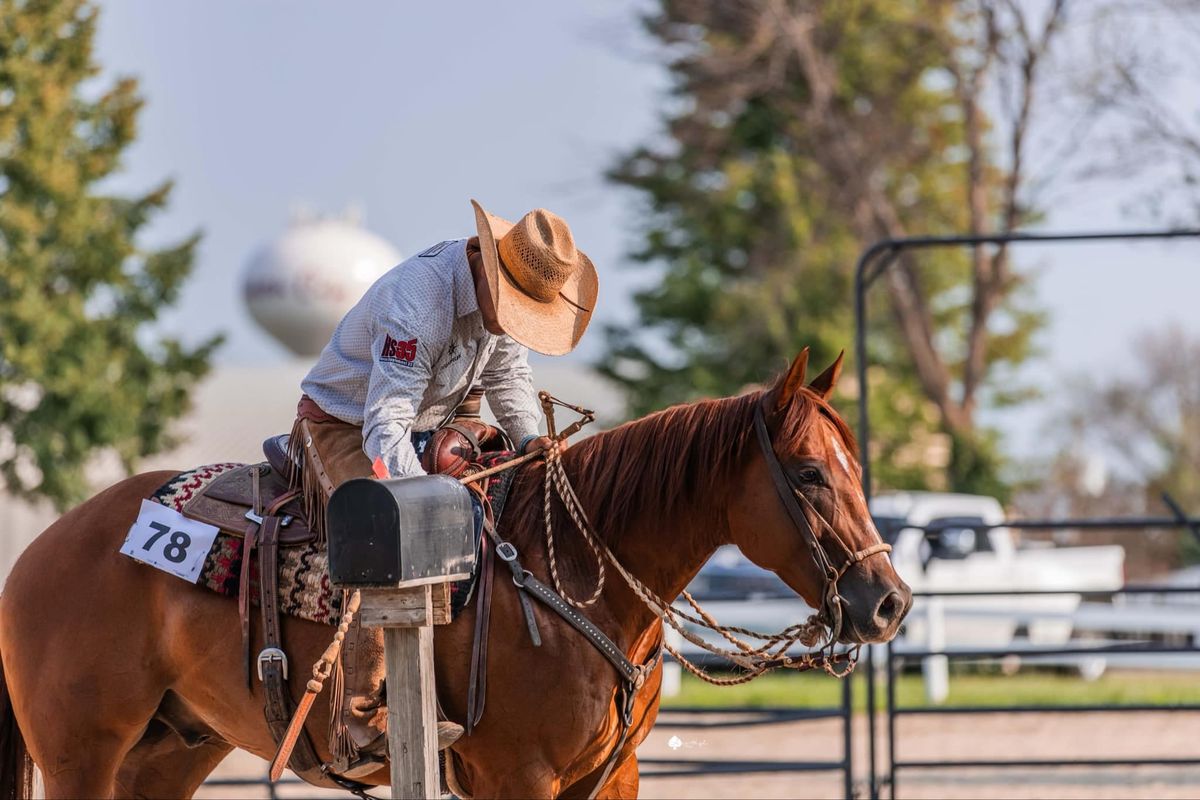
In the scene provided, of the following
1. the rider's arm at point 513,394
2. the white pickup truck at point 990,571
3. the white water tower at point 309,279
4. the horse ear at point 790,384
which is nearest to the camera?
the horse ear at point 790,384

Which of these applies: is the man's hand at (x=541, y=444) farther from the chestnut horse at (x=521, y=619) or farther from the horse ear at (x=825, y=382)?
the horse ear at (x=825, y=382)

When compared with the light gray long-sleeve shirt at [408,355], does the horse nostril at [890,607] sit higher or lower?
lower

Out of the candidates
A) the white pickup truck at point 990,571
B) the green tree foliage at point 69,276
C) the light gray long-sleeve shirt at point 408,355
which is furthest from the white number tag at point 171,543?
the green tree foliage at point 69,276

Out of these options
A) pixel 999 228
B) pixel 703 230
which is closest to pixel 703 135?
pixel 703 230

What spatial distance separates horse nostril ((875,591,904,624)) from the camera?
3.52 meters

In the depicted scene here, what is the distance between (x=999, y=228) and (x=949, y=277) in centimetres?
315

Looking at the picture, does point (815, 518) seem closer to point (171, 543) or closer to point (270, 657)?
point (270, 657)

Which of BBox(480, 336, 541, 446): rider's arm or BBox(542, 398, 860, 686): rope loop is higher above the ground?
BBox(480, 336, 541, 446): rider's arm

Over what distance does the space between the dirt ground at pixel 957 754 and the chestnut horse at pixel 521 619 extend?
112 inches

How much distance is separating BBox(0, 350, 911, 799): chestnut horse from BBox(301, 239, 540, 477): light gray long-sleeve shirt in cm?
36

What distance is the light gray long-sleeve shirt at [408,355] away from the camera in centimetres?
376

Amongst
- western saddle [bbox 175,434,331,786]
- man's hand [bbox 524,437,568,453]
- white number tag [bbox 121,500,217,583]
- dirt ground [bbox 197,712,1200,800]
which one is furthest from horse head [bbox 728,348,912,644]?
dirt ground [bbox 197,712,1200,800]

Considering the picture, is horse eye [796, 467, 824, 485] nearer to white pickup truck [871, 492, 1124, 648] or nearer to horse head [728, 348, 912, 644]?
horse head [728, 348, 912, 644]

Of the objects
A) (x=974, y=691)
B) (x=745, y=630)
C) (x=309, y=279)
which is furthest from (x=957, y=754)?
(x=309, y=279)
